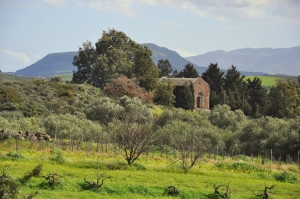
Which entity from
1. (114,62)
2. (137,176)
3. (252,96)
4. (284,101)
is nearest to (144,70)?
(114,62)

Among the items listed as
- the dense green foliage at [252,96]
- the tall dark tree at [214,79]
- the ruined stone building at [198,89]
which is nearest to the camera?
the dense green foliage at [252,96]

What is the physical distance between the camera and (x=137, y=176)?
974 inches

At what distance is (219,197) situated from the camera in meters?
21.0

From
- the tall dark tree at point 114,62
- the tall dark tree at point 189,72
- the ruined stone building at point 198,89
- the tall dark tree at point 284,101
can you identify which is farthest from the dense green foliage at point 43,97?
the tall dark tree at point 189,72

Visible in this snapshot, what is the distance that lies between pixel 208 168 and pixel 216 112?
35939 mm

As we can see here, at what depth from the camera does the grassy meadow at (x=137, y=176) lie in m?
20.8

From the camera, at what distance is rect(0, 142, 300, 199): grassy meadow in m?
20.8

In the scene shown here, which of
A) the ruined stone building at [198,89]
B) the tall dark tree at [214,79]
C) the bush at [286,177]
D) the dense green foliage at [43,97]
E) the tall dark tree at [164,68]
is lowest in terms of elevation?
the bush at [286,177]

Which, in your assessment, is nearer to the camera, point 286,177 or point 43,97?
point 286,177

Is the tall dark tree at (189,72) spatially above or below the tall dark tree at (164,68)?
below

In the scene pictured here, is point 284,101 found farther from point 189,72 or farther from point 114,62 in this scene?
point 114,62

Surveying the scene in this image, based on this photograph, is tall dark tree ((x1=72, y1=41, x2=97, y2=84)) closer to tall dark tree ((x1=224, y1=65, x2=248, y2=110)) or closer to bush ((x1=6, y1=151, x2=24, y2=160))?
tall dark tree ((x1=224, y1=65, x2=248, y2=110))

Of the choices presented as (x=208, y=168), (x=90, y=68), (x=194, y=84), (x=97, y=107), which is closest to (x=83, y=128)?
(x=97, y=107)

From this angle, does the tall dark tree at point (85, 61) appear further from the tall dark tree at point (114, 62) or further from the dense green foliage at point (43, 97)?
the dense green foliage at point (43, 97)
